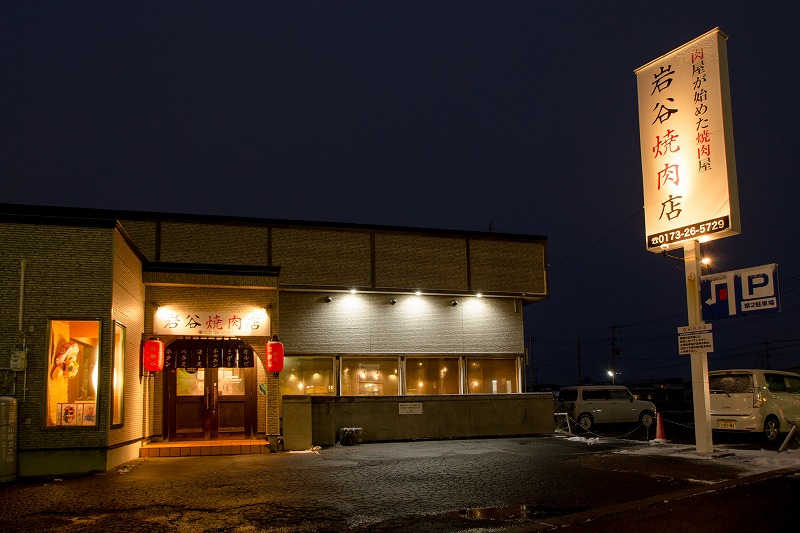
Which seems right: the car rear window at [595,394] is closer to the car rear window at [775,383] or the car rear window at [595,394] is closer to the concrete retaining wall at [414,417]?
the concrete retaining wall at [414,417]

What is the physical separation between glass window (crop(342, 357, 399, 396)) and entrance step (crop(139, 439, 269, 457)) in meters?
4.69

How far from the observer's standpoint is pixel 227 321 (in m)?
17.7

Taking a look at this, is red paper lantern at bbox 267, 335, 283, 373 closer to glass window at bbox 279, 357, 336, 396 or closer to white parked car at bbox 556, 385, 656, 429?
glass window at bbox 279, 357, 336, 396

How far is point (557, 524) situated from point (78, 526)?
5.91 m

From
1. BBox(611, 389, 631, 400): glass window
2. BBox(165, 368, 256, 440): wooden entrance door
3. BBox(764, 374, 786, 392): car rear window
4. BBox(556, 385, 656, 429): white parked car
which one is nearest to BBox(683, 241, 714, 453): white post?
BBox(764, 374, 786, 392): car rear window

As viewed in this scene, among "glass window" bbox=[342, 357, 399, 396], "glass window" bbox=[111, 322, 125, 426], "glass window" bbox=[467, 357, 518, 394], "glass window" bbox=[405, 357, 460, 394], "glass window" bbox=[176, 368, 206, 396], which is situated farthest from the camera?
"glass window" bbox=[467, 357, 518, 394]

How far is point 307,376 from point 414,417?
11.8 ft

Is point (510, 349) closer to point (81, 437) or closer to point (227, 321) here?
point (227, 321)

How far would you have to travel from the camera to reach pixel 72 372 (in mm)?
13383

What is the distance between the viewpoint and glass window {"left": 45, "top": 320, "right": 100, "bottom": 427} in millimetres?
12938

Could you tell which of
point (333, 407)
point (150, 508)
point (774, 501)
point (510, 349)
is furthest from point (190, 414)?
point (774, 501)

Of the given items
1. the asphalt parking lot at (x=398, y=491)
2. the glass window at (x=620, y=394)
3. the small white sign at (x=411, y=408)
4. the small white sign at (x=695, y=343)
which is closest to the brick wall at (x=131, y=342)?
the asphalt parking lot at (x=398, y=491)

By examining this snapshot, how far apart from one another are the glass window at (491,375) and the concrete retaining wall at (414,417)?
187 centimetres

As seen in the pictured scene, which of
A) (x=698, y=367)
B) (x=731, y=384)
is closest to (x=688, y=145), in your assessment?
(x=698, y=367)
